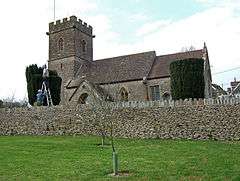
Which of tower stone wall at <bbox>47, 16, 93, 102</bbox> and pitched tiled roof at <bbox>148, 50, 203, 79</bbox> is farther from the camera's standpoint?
tower stone wall at <bbox>47, 16, 93, 102</bbox>

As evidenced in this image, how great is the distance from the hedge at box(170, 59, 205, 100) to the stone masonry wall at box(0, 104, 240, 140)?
4.56 metres

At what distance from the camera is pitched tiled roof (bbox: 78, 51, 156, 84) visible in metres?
36.2

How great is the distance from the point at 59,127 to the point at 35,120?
2198mm

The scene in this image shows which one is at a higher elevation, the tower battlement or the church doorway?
the tower battlement

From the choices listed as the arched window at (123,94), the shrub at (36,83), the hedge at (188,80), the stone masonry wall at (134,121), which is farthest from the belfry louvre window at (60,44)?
the hedge at (188,80)

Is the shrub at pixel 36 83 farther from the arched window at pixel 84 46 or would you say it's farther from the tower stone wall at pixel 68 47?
the arched window at pixel 84 46

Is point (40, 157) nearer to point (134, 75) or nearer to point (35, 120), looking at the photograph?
point (35, 120)

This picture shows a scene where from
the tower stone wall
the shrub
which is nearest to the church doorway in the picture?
the shrub

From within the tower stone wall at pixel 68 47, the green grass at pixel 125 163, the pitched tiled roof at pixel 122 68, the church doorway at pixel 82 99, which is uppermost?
the tower stone wall at pixel 68 47

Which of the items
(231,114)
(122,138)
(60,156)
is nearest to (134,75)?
(122,138)

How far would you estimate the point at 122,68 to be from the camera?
124ft

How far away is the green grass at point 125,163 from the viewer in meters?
9.82

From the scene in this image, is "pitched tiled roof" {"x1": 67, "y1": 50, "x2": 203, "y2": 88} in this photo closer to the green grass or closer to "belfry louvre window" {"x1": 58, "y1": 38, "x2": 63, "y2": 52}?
"belfry louvre window" {"x1": 58, "y1": 38, "x2": 63, "y2": 52}

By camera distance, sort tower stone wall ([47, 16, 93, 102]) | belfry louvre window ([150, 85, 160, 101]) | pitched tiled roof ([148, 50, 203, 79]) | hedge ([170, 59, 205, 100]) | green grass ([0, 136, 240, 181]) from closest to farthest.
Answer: green grass ([0, 136, 240, 181]) → hedge ([170, 59, 205, 100]) → pitched tiled roof ([148, 50, 203, 79]) → belfry louvre window ([150, 85, 160, 101]) → tower stone wall ([47, 16, 93, 102])
